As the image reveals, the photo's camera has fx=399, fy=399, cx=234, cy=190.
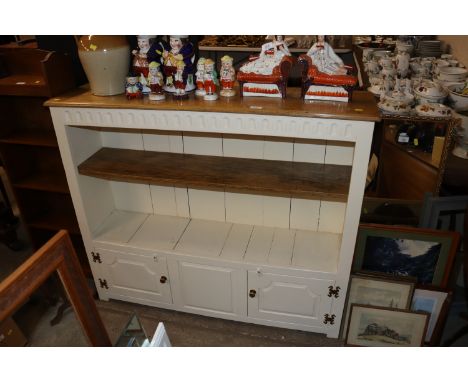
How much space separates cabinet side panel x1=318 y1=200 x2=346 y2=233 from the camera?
6.51ft

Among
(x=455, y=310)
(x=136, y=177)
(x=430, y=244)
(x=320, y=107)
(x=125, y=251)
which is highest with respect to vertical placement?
(x=320, y=107)

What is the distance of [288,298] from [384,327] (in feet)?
1.57

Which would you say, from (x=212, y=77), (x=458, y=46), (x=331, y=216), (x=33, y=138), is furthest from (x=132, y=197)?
(x=458, y=46)

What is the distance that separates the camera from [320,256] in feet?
6.32

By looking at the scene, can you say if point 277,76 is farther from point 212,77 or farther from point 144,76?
point 144,76

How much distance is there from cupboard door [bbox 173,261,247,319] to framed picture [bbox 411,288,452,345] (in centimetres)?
84

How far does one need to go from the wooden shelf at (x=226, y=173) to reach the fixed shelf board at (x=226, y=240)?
1.00 feet

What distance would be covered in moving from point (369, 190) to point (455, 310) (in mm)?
815

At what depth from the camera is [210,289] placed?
6.77ft

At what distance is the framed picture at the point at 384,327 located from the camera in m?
1.87

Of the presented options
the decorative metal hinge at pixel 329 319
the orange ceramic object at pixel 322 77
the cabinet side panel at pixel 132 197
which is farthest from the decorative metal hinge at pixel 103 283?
the orange ceramic object at pixel 322 77

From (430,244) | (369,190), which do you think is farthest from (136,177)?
(430,244)

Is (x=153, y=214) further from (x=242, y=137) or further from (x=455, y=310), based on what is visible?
(x=455, y=310)

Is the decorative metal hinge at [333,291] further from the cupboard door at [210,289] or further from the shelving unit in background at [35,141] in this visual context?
the shelving unit in background at [35,141]
